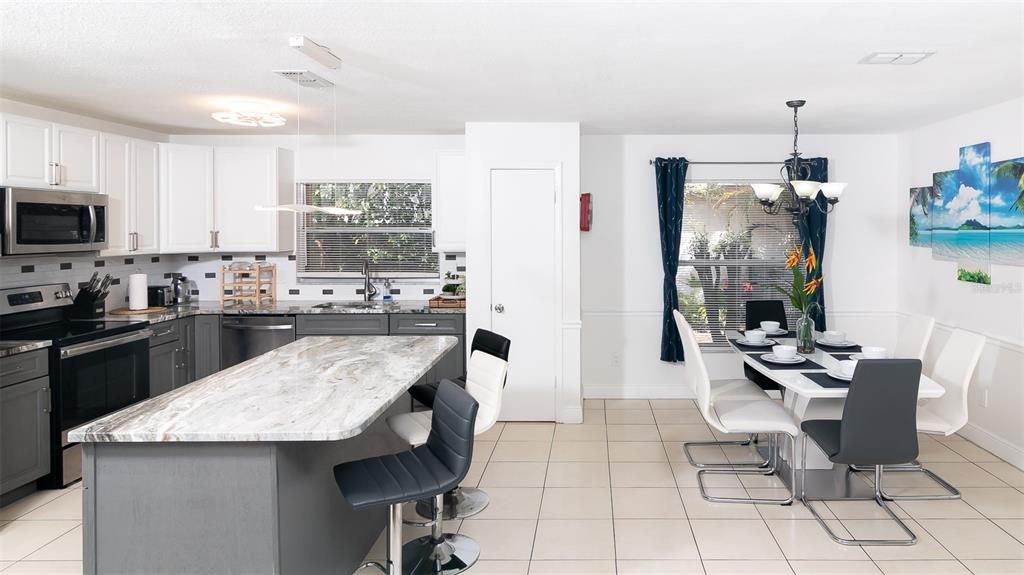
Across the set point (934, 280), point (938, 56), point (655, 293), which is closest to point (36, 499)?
point (655, 293)

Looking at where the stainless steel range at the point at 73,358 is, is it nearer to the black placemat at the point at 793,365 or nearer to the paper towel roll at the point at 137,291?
the paper towel roll at the point at 137,291

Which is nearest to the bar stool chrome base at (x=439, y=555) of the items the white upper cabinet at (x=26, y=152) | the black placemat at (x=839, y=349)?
the black placemat at (x=839, y=349)

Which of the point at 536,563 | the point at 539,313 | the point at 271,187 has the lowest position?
the point at 536,563

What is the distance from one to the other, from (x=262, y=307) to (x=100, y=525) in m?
3.36

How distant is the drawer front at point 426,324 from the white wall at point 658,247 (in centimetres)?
→ 124

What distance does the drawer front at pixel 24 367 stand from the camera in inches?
136

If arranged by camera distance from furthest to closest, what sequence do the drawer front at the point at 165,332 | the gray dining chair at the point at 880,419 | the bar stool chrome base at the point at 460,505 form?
the drawer front at the point at 165,332, the bar stool chrome base at the point at 460,505, the gray dining chair at the point at 880,419

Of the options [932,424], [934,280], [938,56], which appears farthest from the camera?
[934,280]

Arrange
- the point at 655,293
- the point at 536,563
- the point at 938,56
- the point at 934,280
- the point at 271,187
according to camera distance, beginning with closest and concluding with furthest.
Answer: the point at 536,563
the point at 938,56
the point at 934,280
the point at 271,187
the point at 655,293

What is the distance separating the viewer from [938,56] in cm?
321

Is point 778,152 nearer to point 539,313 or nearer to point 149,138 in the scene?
point 539,313

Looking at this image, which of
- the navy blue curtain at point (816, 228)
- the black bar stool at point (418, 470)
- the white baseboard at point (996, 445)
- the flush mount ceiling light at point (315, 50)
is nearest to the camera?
the black bar stool at point (418, 470)

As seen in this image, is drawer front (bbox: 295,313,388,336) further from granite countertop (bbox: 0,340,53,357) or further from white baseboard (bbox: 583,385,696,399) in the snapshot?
white baseboard (bbox: 583,385,696,399)

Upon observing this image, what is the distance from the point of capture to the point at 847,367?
11.7ft
